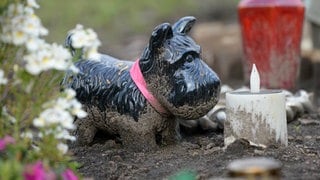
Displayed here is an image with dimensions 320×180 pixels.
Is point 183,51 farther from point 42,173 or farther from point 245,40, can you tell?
point 245,40

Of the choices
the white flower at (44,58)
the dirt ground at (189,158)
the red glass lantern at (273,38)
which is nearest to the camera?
the white flower at (44,58)

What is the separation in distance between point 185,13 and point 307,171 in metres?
10.1

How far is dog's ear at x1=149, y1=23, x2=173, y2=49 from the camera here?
2.84 metres

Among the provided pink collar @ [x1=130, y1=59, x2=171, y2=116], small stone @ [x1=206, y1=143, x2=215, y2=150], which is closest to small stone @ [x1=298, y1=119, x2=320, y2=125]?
small stone @ [x1=206, y1=143, x2=215, y2=150]

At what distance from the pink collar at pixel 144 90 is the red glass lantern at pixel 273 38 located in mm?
2411

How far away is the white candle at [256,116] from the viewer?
2852mm

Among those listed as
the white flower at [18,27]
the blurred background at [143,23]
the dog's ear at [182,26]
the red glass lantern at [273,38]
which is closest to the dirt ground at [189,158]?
the dog's ear at [182,26]

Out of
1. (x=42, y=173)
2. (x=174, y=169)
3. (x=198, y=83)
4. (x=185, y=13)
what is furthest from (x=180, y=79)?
(x=185, y=13)

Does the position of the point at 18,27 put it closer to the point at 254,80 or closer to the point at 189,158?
the point at 189,158

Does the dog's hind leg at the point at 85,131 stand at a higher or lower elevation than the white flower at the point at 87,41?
lower

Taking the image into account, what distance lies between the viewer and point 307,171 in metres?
2.55

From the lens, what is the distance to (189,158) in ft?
9.47

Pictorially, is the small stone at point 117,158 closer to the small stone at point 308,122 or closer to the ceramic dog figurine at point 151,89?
the ceramic dog figurine at point 151,89

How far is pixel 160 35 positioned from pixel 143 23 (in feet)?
29.4
